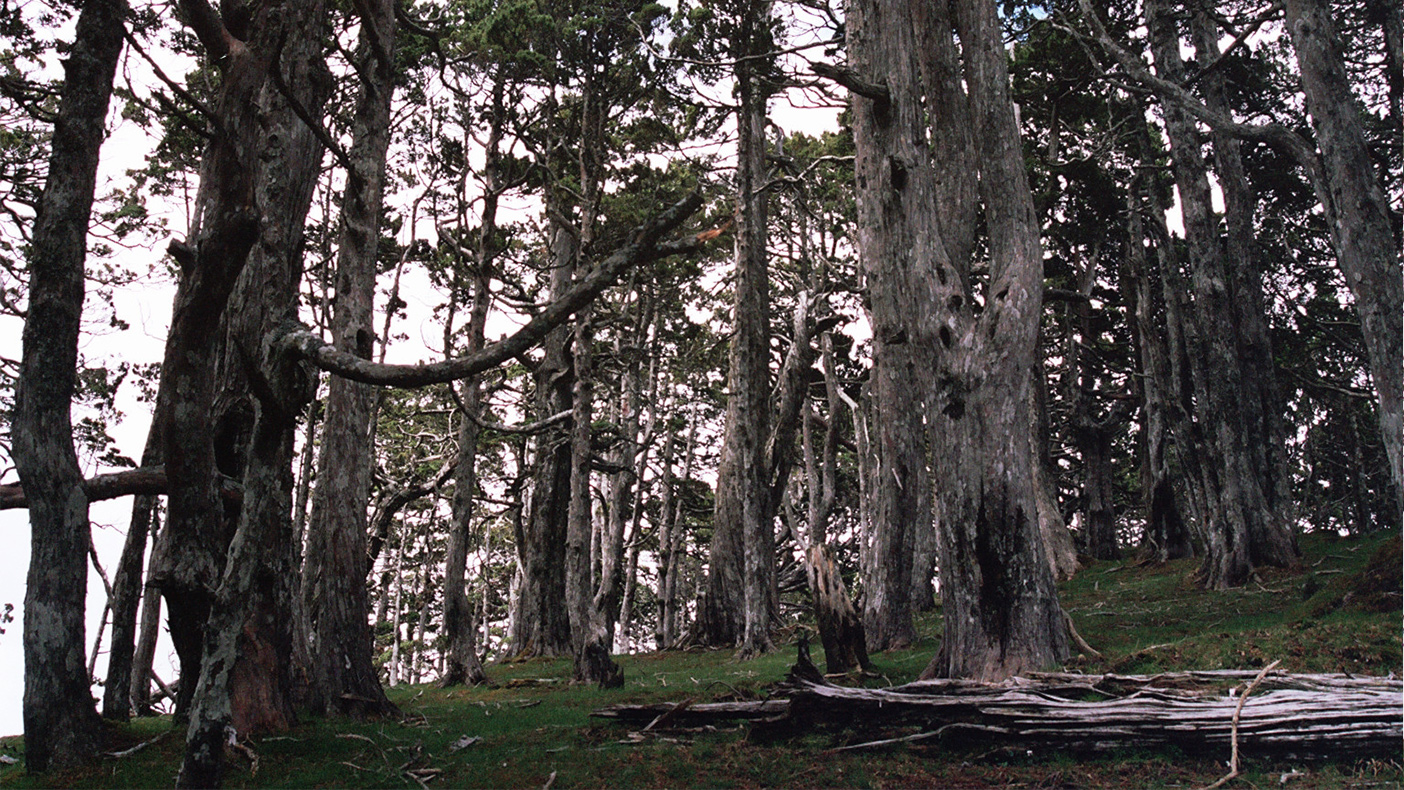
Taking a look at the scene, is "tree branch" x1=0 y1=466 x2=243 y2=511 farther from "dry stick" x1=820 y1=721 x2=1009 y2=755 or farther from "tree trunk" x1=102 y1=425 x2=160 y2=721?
"dry stick" x1=820 y1=721 x2=1009 y2=755

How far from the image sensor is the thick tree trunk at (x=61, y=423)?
566cm

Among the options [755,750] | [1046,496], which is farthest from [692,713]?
[1046,496]

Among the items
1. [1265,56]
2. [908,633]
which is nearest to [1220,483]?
[908,633]

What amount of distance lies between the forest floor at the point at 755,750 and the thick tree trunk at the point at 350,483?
57 cm

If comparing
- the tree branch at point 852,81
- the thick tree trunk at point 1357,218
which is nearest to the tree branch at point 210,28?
the tree branch at point 852,81

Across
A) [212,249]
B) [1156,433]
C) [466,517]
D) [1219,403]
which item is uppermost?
[1156,433]

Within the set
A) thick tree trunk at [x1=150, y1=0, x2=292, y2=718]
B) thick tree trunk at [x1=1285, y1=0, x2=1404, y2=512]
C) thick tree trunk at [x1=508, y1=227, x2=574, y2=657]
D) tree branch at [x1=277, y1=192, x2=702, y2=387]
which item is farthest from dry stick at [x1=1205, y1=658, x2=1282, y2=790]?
thick tree trunk at [x1=508, y1=227, x2=574, y2=657]

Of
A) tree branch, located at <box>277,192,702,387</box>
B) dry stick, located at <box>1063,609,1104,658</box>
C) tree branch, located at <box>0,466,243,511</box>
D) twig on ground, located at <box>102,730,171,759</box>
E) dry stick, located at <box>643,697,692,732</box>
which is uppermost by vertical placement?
tree branch, located at <box>277,192,702,387</box>

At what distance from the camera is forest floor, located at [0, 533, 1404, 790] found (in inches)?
182

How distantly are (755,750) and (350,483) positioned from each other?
5.18 meters

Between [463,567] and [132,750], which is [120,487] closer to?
[132,750]

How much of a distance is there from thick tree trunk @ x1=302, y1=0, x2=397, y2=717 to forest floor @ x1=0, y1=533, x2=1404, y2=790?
1.87 ft

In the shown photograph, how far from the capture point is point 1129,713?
478 cm

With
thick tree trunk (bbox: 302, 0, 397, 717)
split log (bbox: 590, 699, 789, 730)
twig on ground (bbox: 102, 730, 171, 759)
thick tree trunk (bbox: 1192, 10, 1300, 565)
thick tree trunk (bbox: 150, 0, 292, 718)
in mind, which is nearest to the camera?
thick tree trunk (bbox: 150, 0, 292, 718)
